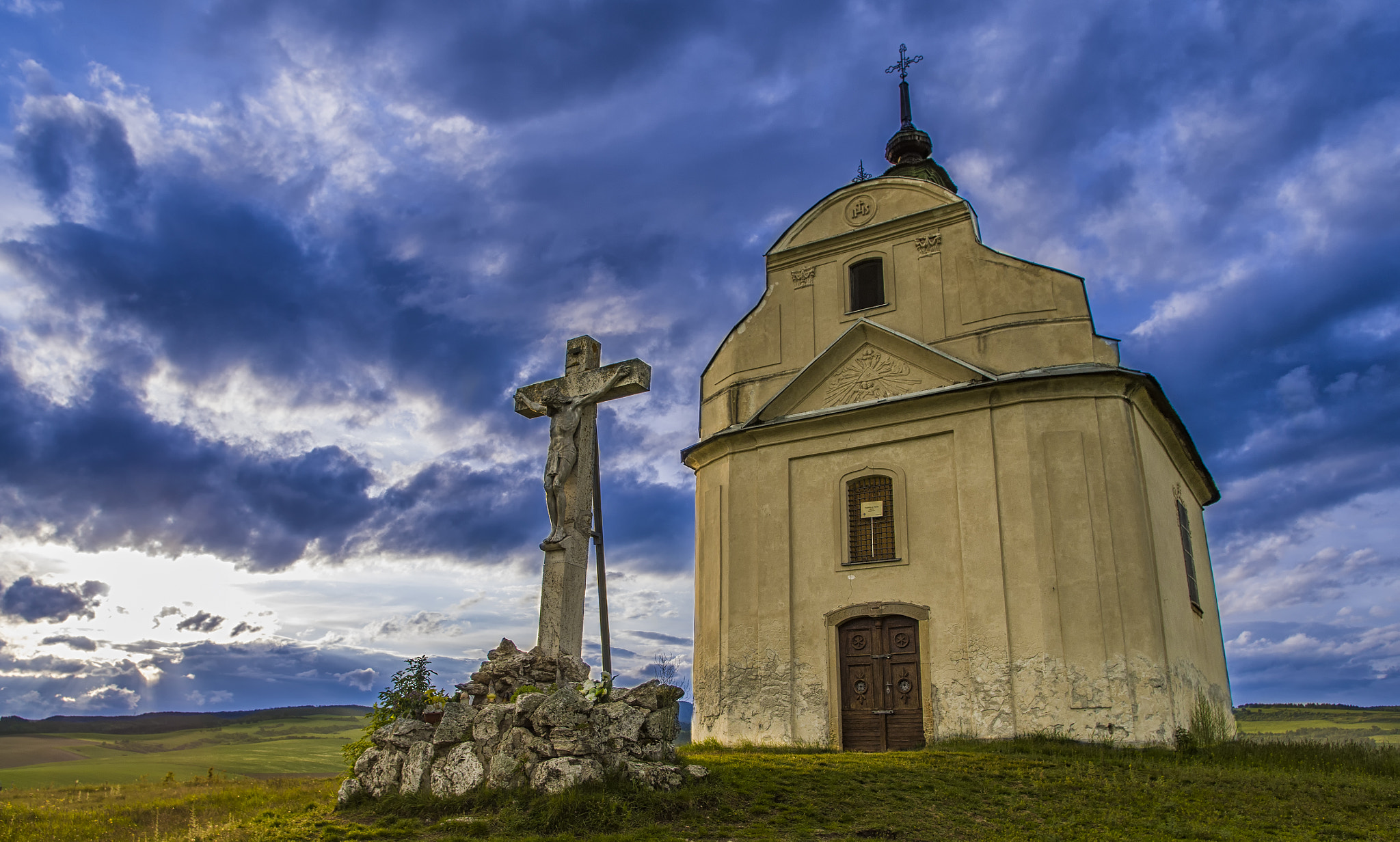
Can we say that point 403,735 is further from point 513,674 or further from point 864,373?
point 864,373

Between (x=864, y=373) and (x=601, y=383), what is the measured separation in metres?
8.30

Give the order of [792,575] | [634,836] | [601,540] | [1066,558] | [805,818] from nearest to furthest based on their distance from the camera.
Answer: [634,836], [805,818], [601,540], [1066,558], [792,575]

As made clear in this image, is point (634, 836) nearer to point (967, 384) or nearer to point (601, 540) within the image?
point (601, 540)

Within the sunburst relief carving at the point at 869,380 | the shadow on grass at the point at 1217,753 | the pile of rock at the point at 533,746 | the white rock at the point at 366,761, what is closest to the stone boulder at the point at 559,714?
the pile of rock at the point at 533,746

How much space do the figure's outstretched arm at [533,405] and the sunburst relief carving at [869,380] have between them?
805cm

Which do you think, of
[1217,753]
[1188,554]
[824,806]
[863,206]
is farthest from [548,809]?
[1188,554]

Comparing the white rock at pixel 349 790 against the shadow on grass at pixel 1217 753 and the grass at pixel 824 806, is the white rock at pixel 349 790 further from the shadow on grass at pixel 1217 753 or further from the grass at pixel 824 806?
the shadow on grass at pixel 1217 753

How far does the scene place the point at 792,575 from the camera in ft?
59.7

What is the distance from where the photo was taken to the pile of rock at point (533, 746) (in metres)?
8.65

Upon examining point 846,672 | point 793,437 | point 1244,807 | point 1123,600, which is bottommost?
point 1244,807

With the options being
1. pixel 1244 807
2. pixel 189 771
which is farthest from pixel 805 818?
pixel 189 771

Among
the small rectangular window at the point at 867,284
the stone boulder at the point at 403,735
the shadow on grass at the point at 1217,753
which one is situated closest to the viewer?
the stone boulder at the point at 403,735

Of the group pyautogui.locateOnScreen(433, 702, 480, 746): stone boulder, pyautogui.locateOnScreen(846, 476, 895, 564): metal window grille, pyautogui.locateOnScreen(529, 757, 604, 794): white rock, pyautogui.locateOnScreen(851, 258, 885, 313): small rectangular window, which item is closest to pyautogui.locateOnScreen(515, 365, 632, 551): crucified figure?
pyautogui.locateOnScreen(433, 702, 480, 746): stone boulder

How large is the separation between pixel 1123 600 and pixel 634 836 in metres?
10.7
